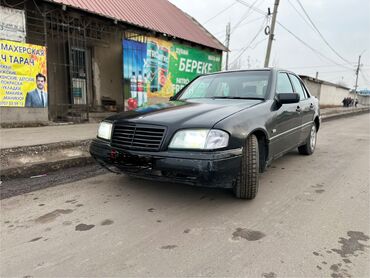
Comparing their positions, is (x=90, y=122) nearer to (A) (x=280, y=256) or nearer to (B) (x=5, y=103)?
A: (B) (x=5, y=103)

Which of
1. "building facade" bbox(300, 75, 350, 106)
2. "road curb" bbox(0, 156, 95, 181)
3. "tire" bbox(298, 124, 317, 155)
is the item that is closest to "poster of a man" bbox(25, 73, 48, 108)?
"road curb" bbox(0, 156, 95, 181)

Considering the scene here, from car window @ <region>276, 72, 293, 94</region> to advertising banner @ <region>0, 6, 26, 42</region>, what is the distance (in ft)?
22.2

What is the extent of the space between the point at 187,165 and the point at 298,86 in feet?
11.2

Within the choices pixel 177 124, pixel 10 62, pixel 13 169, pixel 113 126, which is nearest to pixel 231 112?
pixel 177 124

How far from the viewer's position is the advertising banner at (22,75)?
753 centimetres

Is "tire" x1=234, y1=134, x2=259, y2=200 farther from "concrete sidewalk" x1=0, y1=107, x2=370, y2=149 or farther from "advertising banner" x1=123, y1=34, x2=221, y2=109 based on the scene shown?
"advertising banner" x1=123, y1=34, x2=221, y2=109

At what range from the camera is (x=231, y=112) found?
320 centimetres

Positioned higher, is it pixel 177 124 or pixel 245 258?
pixel 177 124

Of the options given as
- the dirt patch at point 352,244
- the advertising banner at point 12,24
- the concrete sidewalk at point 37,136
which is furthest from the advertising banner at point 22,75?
the dirt patch at point 352,244

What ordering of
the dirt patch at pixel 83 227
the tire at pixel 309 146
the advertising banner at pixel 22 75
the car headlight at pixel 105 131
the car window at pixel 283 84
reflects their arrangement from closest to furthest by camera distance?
1. the dirt patch at pixel 83 227
2. the car headlight at pixel 105 131
3. the car window at pixel 283 84
4. the tire at pixel 309 146
5. the advertising banner at pixel 22 75

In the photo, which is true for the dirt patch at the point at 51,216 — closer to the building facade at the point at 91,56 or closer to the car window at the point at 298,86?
the car window at the point at 298,86

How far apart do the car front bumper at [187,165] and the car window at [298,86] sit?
8.66ft

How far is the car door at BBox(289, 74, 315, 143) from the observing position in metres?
5.13

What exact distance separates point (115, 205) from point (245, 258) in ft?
5.40
